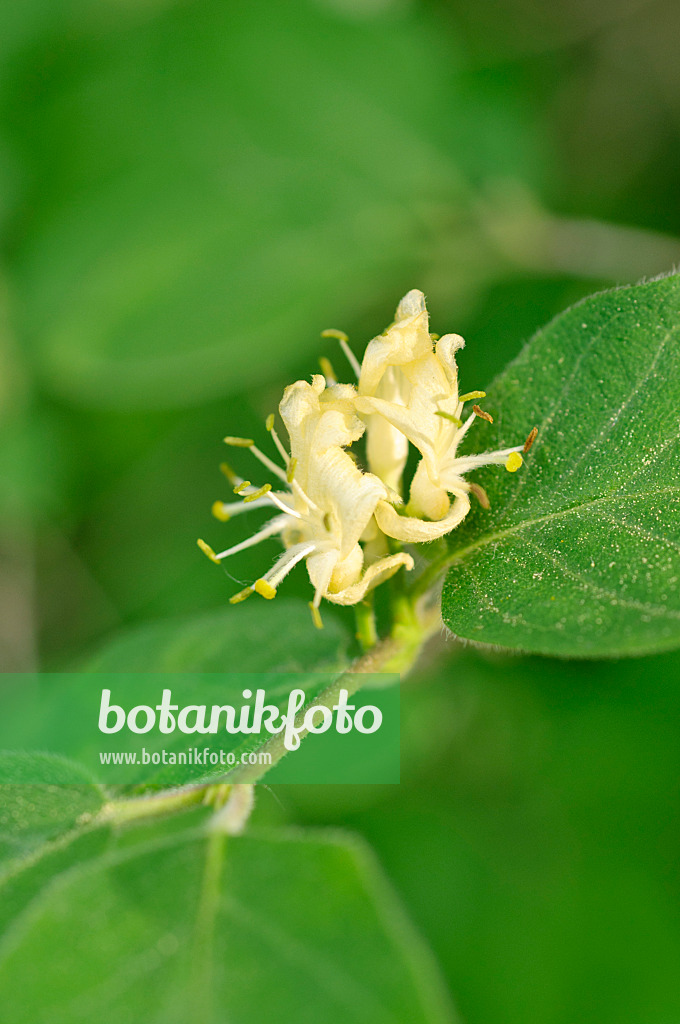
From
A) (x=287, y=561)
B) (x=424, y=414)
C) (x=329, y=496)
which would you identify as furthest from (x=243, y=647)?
(x=424, y=414)

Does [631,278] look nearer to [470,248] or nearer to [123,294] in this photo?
[470,248]

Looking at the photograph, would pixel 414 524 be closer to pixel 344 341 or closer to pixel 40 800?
pixel 344 341

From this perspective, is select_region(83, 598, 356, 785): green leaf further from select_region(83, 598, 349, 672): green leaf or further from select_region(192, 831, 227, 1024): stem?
select_region(192, 831, 227, 1024): stem

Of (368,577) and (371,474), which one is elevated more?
(371,474)

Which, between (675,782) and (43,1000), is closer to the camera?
(43,1000)

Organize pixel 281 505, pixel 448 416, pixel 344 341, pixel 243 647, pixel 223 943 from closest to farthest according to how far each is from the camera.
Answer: pixel 223 943
pixel 448 416
pixel 281 505
pixel 344 341
pixel 243 647

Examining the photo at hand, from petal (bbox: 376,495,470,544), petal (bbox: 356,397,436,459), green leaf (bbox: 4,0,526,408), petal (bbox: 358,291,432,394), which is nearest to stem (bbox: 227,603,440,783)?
petal (bbox: 376,495,470,544)

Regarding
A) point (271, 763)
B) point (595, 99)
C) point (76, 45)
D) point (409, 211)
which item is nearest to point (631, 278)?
point (409, 211)

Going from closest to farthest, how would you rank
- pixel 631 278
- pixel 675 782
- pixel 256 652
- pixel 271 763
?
pixel 271 763 < pixel 256 652 < pixel 675 782 < pixel 631 278
